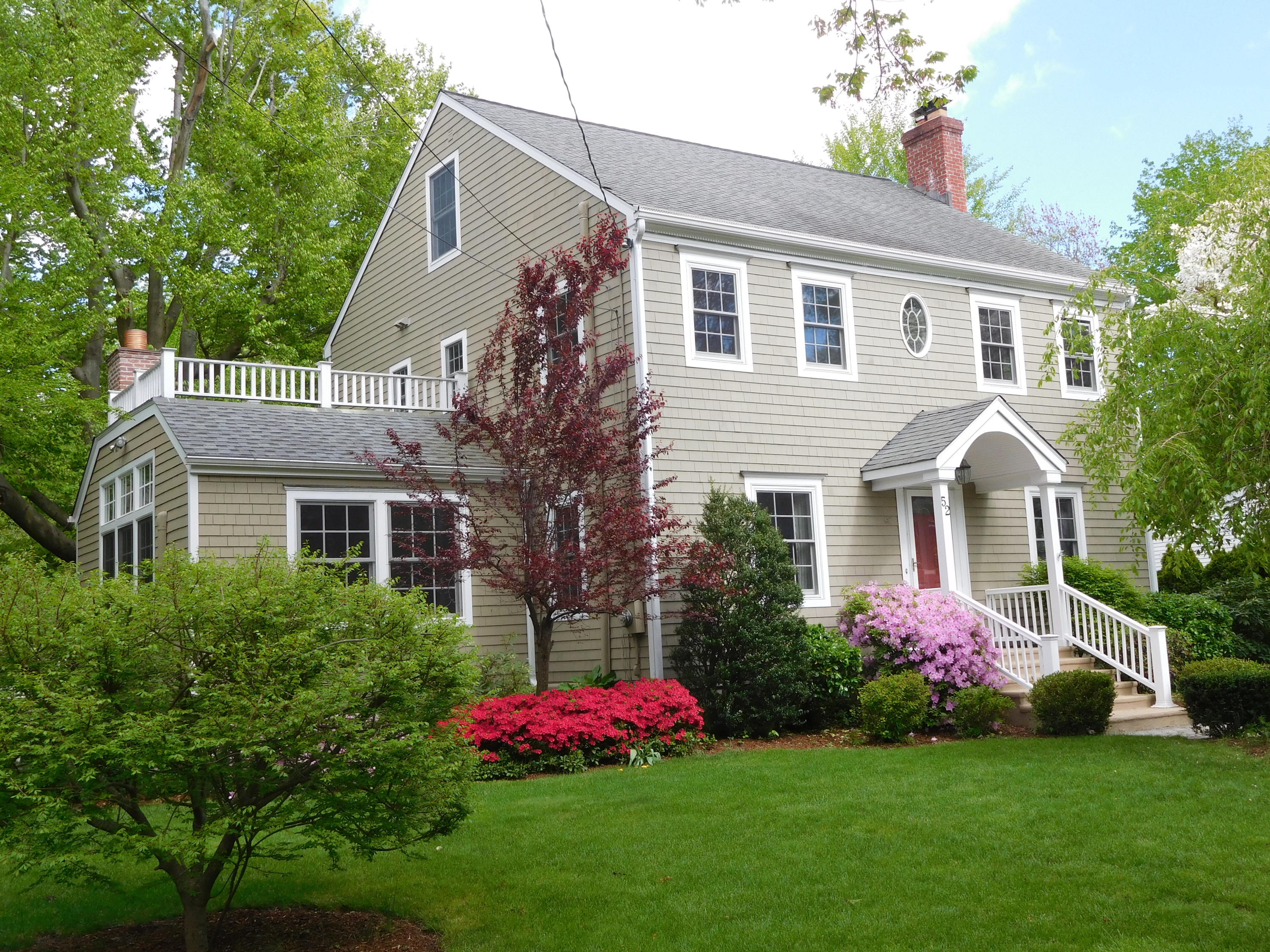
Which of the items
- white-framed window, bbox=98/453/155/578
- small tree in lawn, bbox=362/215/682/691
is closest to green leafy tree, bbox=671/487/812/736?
small tree in lawn, bbox=362/215/682/691

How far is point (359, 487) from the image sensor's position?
→ 1352 cm

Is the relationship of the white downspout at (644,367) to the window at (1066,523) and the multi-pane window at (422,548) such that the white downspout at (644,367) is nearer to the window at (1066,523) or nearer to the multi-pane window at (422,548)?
the multi-pane window at (422,548)

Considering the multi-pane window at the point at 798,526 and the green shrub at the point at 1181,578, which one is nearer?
the multi-pane window at the point at 798,526

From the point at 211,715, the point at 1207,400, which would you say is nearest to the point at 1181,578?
the point at 1207,400

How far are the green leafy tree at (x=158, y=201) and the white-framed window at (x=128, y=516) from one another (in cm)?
318

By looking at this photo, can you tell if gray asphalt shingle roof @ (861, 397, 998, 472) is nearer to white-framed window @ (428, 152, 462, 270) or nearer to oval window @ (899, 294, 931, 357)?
oval window @ (899, 294, 931, 357)

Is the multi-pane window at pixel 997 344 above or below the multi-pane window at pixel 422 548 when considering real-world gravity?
above

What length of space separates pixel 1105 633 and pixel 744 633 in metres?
4.82

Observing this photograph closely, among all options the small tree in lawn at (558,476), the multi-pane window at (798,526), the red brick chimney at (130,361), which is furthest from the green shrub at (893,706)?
the red brick chimney at (130,361)

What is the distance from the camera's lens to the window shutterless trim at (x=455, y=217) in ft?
58.5

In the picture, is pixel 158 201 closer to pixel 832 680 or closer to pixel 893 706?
pixel 832 680

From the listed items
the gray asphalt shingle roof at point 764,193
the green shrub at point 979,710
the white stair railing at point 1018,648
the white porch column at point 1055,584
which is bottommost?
the green shrub at point 979,710

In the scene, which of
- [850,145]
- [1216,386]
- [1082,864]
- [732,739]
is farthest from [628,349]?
[850,145]

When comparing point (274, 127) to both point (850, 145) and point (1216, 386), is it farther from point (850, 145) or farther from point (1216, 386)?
point (1216, 386)
